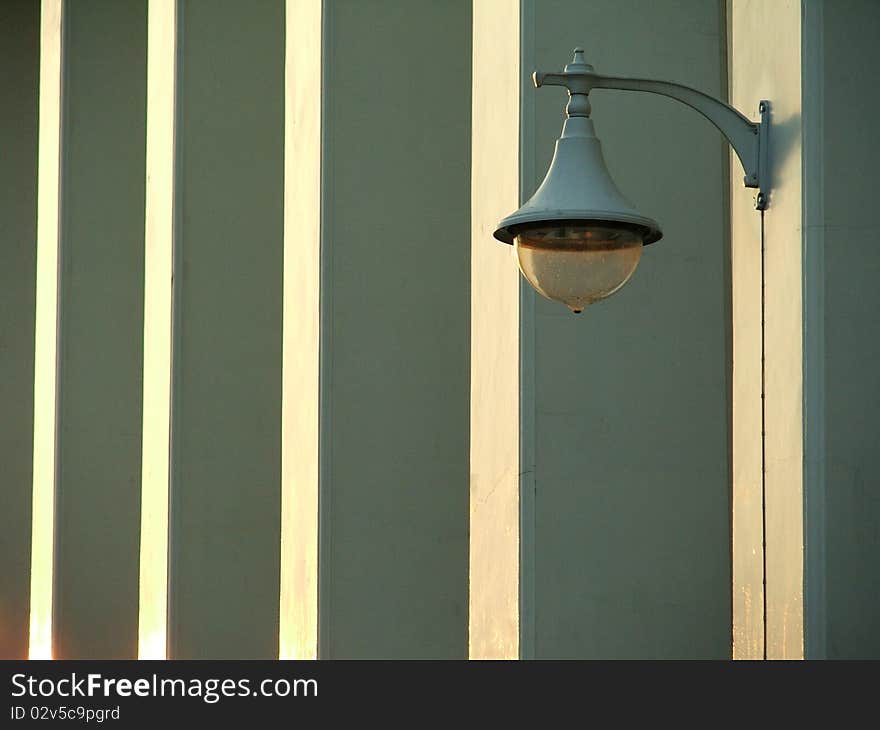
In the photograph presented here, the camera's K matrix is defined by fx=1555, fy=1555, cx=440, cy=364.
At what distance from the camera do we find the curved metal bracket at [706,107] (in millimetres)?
5570

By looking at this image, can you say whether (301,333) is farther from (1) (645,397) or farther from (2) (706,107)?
(2) (706,107)

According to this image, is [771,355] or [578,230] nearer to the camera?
[578,230]

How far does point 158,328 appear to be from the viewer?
513 inches

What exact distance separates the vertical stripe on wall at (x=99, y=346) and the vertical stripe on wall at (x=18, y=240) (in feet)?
11.5

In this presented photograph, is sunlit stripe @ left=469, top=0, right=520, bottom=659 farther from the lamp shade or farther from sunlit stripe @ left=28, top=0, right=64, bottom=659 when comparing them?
sunlit stripe @ left=28, top=0, right=64, bottom=659

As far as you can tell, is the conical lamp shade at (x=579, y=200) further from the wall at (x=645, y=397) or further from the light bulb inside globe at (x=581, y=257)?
the wall at (x=645, y=397)

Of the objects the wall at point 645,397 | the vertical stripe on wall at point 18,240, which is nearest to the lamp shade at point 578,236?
the wall at point 645,397

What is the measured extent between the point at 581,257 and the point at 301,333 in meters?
5.23

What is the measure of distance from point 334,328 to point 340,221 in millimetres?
686

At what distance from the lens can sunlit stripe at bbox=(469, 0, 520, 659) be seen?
298 inches

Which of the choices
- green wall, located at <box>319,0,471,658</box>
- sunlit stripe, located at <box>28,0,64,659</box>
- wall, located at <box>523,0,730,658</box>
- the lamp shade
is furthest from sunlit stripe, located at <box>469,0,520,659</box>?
sunlit stripe, located at <box>28,0,64,659</box>

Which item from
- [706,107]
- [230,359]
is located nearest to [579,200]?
[706,107]

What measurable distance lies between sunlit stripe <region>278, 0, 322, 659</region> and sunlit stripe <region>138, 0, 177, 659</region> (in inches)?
93.5

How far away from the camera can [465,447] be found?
9.74m
